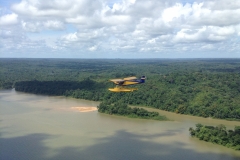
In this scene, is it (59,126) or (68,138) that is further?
(59,126)

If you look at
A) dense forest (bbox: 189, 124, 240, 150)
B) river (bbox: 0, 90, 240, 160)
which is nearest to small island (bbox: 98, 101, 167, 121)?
river (bbox: 0, 90, 240, 160)

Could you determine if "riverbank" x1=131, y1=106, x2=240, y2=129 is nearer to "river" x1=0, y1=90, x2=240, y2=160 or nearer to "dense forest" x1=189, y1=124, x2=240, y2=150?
"river" x1=0, y1=90, x2=240, y2=160

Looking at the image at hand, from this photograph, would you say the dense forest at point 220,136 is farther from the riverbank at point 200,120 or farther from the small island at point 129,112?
the small island at point 129,112

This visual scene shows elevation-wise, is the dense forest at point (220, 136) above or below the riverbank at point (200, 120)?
above

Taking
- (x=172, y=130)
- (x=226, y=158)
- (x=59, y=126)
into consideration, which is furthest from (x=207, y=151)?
(x=59, y=126)

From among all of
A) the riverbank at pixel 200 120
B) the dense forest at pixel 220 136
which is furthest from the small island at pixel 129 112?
the dense forest at pixel 220 136

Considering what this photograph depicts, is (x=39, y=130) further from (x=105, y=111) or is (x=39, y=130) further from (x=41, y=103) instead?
(x=41, y=103)

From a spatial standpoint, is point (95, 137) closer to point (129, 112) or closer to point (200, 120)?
point (129, 112)
